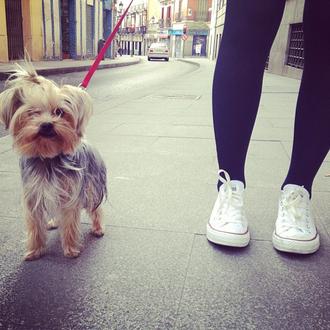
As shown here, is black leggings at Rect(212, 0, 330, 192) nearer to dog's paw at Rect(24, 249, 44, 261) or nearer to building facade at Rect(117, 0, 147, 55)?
dog's paw at Rect(24, 249, 44, 261)

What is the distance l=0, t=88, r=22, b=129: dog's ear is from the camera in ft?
4.38

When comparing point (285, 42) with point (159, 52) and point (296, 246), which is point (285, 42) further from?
point (159, 52)

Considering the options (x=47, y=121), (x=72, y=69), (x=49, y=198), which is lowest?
(x=72, y=69)

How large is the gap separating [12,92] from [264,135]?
2783 mm

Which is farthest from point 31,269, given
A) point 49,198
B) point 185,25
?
point 185,25

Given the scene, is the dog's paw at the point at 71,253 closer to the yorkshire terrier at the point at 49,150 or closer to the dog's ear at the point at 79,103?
the yorkshire terrier at the point at 49,150

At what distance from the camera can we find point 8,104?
1344mm

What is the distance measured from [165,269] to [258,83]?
0.81 meters

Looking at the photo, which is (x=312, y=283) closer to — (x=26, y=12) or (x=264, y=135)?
(x=264, y=135)

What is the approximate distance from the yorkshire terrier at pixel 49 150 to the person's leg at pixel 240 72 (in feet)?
1.78

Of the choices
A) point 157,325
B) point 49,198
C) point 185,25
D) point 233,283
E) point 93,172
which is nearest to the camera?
point 157,325

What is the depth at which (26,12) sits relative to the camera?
626 inches

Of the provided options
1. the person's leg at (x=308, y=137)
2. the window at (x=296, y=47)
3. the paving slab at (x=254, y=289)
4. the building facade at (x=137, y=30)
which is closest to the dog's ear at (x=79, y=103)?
the paving slab at (x=254, y=289)

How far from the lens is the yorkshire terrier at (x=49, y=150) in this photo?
4.41ft
